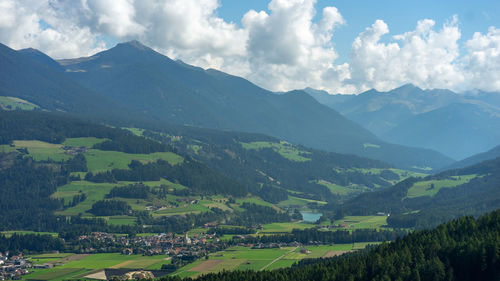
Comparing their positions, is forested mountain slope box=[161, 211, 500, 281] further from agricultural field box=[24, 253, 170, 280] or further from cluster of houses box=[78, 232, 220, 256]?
cluster of houses box=[78, 232, 220, 256]

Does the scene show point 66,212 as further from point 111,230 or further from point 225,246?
point 225,246

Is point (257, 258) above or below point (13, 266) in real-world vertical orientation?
below

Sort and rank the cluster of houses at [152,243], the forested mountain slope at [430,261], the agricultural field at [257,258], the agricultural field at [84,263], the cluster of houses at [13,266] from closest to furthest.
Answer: the forested mountain slope at [430,261] < the cluster of houses at [13,266] < the agricultural field at [84,263] < the agricultural field at [257,258] < the cluster of houses at [152,243]

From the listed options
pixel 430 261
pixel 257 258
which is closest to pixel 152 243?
pixel 257 258

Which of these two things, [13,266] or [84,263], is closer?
[13,266]

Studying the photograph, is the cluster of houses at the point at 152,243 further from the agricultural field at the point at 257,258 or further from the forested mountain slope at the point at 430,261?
the forested mountain slope at the point at 430,261

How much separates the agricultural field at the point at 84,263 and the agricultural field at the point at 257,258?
10.9 m

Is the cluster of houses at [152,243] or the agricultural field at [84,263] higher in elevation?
the cluster of houses at [152,243]

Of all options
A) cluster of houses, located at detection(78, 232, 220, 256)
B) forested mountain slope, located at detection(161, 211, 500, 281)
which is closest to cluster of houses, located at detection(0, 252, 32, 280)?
cluster of houses, located at detection(78, 232, 220, 256)

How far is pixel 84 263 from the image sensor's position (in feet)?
440

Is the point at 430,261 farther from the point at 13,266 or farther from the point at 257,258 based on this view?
the point at 13,266

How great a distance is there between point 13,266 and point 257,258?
59.0 m

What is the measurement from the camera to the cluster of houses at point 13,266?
394ft

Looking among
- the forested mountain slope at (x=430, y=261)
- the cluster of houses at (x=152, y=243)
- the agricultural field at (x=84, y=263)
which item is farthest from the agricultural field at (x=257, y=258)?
the forested mountain slope at (x=430, y=261)
